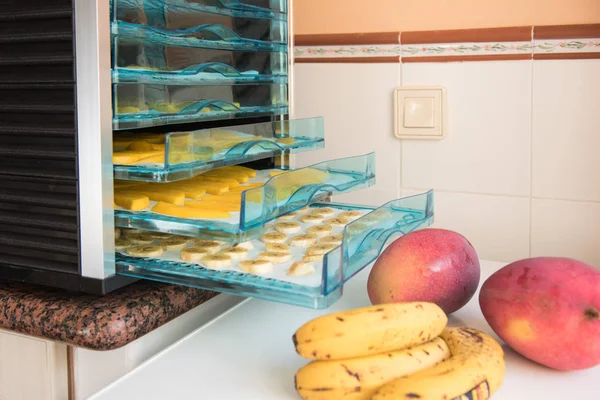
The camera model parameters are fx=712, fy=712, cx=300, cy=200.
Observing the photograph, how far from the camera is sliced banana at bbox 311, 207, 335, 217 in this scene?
3.42 feet

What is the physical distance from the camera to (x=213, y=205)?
2.87ft

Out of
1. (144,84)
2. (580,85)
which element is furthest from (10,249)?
(580,85)

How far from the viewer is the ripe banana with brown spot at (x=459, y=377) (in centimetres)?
59

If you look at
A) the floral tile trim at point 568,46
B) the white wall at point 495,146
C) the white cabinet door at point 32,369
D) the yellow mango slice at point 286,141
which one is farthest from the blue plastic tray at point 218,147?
the floral tile trim at point 568,46

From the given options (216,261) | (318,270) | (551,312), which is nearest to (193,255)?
(216,261)

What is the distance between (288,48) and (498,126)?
0.43m

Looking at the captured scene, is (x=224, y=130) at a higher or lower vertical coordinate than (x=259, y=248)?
higher

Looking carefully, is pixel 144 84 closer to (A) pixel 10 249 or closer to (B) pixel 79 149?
(B) pixel 79 149

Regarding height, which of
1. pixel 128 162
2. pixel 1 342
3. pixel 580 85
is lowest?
pixel 1 342

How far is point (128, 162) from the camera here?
2.60 ft

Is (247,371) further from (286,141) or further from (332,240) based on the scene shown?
(286,141)

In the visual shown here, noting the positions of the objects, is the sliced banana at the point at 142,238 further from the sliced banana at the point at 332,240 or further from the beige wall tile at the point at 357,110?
the beige wall tile at the point at 357,110

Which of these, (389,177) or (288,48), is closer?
(288,48)

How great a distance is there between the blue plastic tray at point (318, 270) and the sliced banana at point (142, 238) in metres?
0.06
